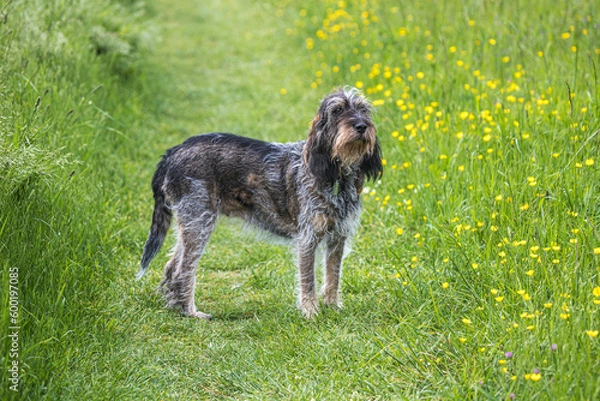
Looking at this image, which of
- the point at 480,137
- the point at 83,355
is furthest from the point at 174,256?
the point at 480,137

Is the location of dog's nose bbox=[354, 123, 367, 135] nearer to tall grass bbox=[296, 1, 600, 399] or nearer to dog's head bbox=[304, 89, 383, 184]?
dog's head bbox=[304, 89, 383, 184]

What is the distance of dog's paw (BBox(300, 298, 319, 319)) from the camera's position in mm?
5393

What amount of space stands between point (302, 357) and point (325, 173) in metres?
1.45

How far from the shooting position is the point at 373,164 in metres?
5.55

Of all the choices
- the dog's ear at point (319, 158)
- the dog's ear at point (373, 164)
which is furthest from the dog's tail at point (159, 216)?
the dog's ear at point (373, 164)

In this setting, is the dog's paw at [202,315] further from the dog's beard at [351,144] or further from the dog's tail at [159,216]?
the dog's beard at [351,144]

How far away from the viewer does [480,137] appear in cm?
669

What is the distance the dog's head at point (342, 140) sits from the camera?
17.0 ft

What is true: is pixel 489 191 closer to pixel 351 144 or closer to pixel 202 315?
pixel 351 144

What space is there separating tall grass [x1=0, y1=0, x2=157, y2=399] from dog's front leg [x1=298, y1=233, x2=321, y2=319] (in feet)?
5.01

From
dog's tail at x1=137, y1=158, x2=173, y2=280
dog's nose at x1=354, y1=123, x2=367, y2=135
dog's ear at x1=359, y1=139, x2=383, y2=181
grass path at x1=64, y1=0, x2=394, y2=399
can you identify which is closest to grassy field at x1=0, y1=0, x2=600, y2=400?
grass path at x1=64, y1=0, x2=394, y2=399

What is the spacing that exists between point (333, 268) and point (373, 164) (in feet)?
2.91

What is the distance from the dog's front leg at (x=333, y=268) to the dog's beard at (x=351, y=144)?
0.72 meters

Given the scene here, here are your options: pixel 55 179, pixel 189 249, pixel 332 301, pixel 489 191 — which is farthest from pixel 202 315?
pixel 489 191
